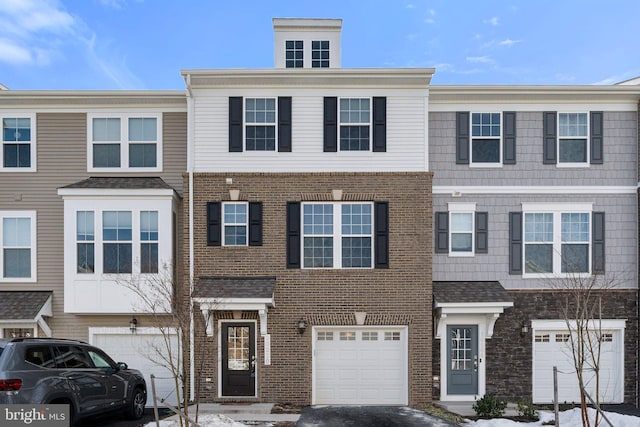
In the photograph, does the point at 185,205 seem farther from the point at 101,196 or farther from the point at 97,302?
the point at 97,302

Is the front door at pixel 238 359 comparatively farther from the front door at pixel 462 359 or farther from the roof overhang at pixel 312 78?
the roof overhang at pixel 312 78

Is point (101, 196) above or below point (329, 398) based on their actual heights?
above

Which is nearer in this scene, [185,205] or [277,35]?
[185,205]

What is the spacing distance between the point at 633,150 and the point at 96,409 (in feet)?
47.7

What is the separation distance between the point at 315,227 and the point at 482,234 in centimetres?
455

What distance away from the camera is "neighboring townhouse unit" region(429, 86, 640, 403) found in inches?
488

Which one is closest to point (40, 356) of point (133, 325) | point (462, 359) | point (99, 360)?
point (99, 360)

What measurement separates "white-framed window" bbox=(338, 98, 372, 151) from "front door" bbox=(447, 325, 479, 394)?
5.40 metres

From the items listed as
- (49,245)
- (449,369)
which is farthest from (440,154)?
(49,245)

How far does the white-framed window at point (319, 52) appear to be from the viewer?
556 inches

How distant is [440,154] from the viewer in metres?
12.6

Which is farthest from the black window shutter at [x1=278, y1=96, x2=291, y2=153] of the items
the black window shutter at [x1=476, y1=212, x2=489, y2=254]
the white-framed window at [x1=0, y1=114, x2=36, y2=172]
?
the white-framed window at [x1=0, y1=114, x2=36, y2=172]

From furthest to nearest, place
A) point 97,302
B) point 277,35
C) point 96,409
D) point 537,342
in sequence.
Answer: point 277,35 < point 537,342 < point 97,302 < point 96,409

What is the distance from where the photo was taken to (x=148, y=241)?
11.8m
